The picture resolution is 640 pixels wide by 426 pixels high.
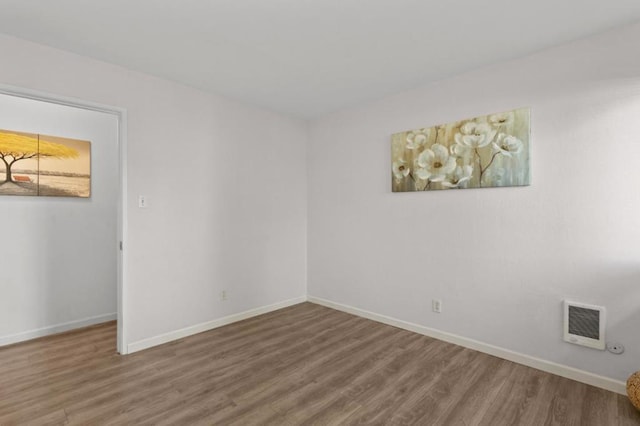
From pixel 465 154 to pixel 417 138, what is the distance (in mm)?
533

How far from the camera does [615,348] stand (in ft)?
7.12

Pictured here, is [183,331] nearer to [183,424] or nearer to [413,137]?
[183,424]

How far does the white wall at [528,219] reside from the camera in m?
2.17

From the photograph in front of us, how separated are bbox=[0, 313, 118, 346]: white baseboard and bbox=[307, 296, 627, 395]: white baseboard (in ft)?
9.57

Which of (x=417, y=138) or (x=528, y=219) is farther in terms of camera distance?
(x=417, y=138)

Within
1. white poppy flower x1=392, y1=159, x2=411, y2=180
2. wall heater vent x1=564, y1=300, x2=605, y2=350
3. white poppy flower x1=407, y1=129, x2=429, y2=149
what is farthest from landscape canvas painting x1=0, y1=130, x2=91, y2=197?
wall heater vent x1=564, y1=300, x2=605, y2=350

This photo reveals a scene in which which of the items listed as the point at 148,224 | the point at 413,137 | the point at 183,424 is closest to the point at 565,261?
the point at 413,137

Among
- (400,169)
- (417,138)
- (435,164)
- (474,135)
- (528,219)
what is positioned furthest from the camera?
(400,169)

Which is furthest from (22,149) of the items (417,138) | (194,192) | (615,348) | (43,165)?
(615,348)

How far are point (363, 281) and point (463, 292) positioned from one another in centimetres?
116

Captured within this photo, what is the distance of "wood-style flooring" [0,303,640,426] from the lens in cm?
191

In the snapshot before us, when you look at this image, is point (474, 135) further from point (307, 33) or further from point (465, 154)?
point (307, 33)

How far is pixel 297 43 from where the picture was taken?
242 cm

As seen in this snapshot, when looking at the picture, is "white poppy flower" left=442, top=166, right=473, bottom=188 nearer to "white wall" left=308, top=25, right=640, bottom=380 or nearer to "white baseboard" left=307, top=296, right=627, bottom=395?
"white wall" left=308, top=25, right=640, bottom=380
